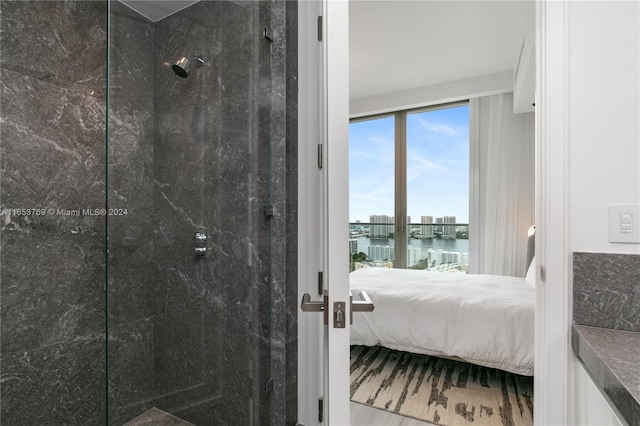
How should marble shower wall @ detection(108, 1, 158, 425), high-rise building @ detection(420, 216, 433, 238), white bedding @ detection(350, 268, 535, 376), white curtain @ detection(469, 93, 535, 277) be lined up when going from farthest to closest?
1. high-rise building @ detection(420, 216, 433, 238)
2. white curtain @ detection(469, 93, 535, 277)
3. white bedding @ detection(350, 268, 535, 376)
4. marble shower wall @ detection(108, 1, 158, 425)

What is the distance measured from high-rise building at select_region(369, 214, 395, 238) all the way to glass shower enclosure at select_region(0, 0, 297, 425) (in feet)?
12.1

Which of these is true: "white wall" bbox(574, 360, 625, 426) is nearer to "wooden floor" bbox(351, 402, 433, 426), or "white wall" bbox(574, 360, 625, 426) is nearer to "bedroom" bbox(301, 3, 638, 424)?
"bedroom" bbox(301, 3, 638, 424)

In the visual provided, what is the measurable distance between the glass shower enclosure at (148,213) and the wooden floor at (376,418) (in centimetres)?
76

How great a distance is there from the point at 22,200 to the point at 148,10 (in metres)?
0.93

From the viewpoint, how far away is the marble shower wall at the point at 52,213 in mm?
1343

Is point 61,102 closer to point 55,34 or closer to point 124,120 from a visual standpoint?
point 55,34

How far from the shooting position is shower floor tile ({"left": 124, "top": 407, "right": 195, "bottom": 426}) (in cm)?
117

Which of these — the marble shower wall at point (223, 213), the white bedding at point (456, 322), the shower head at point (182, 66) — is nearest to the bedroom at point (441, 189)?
the white bedding at point (456, 322)

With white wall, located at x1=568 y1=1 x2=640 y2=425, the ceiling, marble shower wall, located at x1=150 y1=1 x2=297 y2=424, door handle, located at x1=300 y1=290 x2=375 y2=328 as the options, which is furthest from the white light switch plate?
the ceiling

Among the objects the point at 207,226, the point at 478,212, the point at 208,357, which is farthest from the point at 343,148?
the point at 478,212

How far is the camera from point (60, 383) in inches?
57.6

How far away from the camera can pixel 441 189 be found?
4648 mm

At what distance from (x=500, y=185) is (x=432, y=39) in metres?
2.03

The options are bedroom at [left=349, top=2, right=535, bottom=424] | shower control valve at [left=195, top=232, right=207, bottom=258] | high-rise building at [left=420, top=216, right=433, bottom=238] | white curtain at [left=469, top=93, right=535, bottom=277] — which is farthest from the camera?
high-rise building at [left=420, top=216, right=433, bottom=238]
